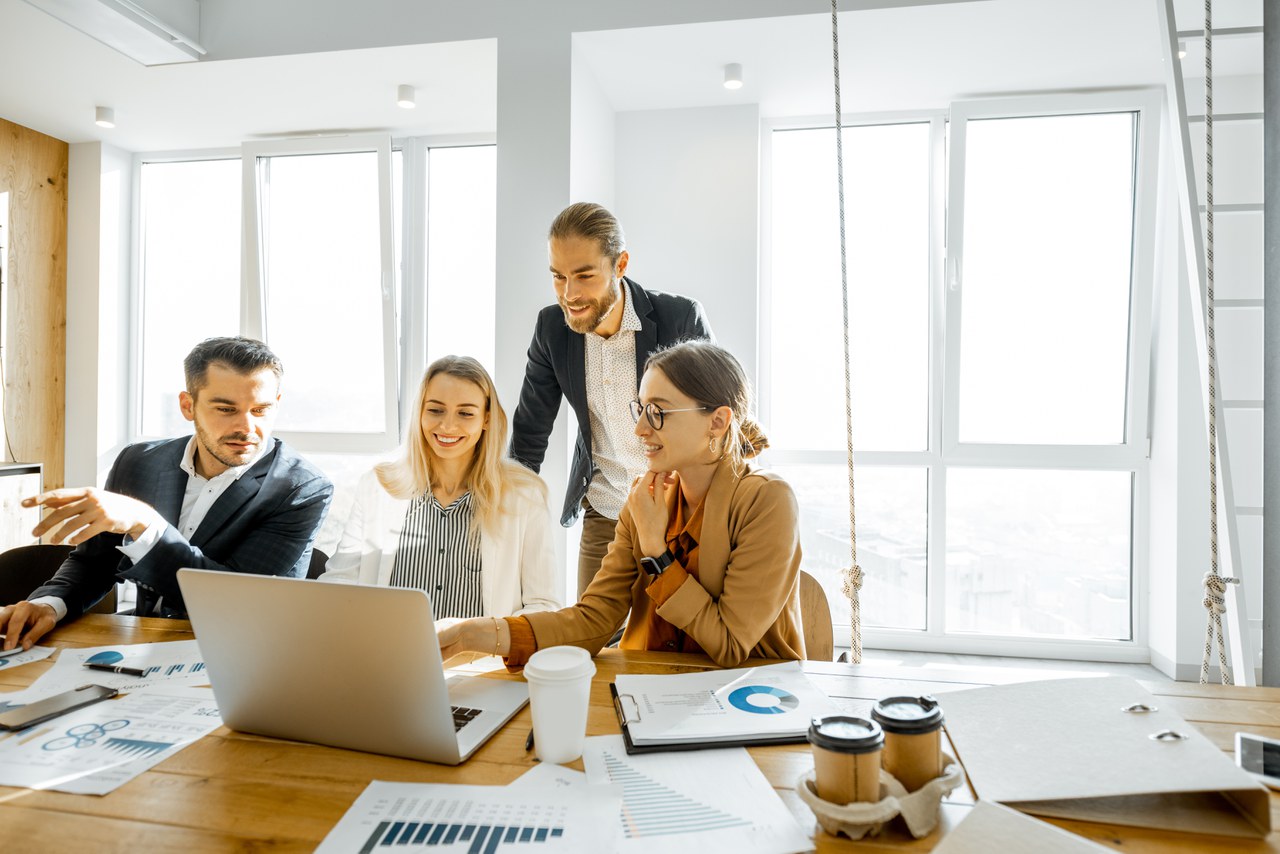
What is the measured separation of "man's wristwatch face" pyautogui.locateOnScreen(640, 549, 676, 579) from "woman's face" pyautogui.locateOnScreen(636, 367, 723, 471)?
19 centimetres

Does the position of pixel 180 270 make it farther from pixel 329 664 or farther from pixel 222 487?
pixel 329 664

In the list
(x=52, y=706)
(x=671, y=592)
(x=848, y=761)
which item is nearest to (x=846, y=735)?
(x=848, y=761)

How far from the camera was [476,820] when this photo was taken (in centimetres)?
79

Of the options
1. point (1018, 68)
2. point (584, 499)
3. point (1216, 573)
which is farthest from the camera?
point (1018, 68)

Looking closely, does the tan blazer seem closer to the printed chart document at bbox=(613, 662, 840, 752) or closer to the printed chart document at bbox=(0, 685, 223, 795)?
the printed chart document at bbox=(613, 662, 840, 752)

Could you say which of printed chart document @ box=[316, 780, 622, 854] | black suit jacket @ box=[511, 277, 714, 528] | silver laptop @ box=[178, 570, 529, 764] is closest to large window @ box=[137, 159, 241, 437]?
black suit jacket @ box=[511, 277, 714, 528]

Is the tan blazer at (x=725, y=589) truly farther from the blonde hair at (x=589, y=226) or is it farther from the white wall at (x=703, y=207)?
the white wall at (x=703, y=207)

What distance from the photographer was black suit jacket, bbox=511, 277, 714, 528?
7.34ft

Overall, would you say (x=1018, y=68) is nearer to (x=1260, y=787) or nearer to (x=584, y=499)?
(x=584, y=499)

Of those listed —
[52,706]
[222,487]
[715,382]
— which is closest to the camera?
[52,706]

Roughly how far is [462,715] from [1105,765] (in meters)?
0.75

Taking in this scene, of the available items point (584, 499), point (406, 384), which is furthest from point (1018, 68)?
point (406, 384)

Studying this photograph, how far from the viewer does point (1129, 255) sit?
347 cm

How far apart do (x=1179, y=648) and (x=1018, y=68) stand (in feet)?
7.96
